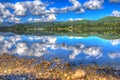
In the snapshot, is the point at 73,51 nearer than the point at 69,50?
Yes

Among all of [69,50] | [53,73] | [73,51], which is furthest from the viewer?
[69,50]

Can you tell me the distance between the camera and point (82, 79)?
23031 millimetres

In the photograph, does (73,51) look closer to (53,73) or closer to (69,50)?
(69,50)

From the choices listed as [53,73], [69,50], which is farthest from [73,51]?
[53,73]

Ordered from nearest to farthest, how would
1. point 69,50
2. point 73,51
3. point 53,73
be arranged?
→ point 53,73 < point 73,51 < point 69,50

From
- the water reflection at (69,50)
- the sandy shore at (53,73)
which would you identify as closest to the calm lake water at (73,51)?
the water reflection at (69,50)

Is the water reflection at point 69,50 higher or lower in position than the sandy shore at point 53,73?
lower

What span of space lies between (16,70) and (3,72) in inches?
57.3

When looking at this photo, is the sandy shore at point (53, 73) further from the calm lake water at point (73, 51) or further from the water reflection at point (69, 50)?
the water reflection at point (69, 50)

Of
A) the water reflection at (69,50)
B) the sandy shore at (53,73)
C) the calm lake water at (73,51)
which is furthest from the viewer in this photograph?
the water reflection at (69,50)

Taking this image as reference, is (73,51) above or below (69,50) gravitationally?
above

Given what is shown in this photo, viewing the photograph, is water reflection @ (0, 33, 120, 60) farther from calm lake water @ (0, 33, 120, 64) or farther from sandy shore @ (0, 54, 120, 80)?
sandy shore @ (0, 54, 120, 80)

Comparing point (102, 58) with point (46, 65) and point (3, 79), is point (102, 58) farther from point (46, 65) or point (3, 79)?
point (3, 79)

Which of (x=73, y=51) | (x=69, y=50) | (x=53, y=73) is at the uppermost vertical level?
(x=53, y=73)
